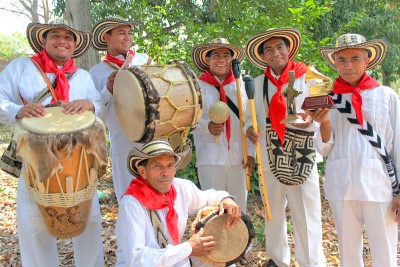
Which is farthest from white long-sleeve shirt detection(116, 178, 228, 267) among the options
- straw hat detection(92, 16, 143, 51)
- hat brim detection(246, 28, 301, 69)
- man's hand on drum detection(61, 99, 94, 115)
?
straw hat detection(92, 16, 143, 51)

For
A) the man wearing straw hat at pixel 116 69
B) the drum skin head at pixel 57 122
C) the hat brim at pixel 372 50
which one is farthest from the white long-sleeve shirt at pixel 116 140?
the hat brim at pixel 372 50

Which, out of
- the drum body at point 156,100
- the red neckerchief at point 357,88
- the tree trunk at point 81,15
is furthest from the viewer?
the tree trunk at point 81,15

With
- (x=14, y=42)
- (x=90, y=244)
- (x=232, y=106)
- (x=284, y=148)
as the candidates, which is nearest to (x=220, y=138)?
(x=232, y=106)

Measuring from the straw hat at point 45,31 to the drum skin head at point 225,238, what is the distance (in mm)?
1908

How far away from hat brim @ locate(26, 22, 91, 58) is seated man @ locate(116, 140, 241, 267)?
1.25 metres

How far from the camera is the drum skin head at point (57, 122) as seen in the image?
2678mm

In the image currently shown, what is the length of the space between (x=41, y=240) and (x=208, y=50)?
2.22 m

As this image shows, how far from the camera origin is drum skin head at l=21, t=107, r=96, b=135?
268cm

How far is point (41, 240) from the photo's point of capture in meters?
3.22

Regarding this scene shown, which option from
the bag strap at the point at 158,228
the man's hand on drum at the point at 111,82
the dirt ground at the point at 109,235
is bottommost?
the dirt ground at the point at 109,235

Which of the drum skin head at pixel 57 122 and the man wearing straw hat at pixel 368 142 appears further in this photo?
the man wearing straw hat at pixel 368 142

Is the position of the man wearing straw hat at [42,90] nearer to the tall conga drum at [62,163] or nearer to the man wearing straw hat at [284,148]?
the tall conga drum at [62,163]

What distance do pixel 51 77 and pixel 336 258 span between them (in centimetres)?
347

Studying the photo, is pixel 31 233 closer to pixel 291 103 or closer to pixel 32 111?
pixel 32 111
